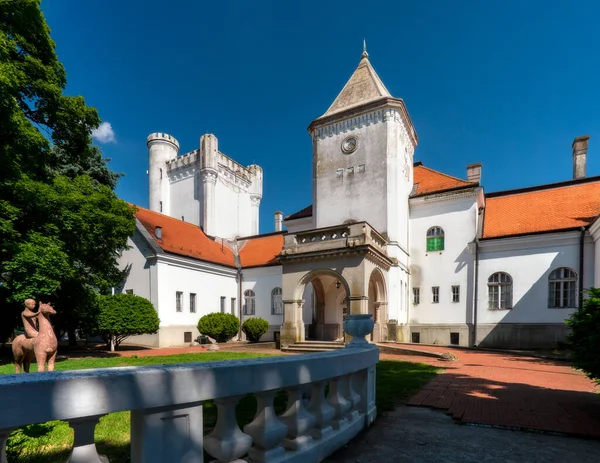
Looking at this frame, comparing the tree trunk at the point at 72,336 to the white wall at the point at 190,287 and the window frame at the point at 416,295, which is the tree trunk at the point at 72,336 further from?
the window frame at the point at 416,295

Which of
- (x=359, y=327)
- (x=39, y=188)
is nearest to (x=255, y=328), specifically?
(x=39, y=188)

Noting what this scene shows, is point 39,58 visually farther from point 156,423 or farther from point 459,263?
point 459,263

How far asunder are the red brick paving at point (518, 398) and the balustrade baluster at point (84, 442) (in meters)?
4.94

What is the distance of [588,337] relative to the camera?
16.6ft

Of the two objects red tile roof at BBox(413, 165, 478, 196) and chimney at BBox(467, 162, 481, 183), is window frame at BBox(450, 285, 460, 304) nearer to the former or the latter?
red tile roof at BBox(413, 165, 478, 196)

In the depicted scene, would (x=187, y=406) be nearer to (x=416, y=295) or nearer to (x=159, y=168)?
(x=416, y=295)

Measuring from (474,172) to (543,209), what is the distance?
5.07 meters

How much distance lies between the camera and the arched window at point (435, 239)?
66.9 feet

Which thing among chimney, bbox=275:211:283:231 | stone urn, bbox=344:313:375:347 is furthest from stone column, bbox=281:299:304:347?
chimney, bbox=275:211:283:231

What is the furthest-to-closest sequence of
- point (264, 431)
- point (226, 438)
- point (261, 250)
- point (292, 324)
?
1. point (261, 250)
2. point (292, 324)
3. point (264, 431)
4. point (226, 438)

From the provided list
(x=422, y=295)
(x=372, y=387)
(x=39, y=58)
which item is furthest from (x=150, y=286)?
(x=372, y=387)

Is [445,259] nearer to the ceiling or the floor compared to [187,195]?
nearer to the floor

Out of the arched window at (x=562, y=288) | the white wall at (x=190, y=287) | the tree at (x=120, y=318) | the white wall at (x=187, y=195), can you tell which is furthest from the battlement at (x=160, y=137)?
the arched window at (x=562, y=288)

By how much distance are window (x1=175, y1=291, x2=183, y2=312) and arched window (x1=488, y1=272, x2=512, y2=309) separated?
18.4m
